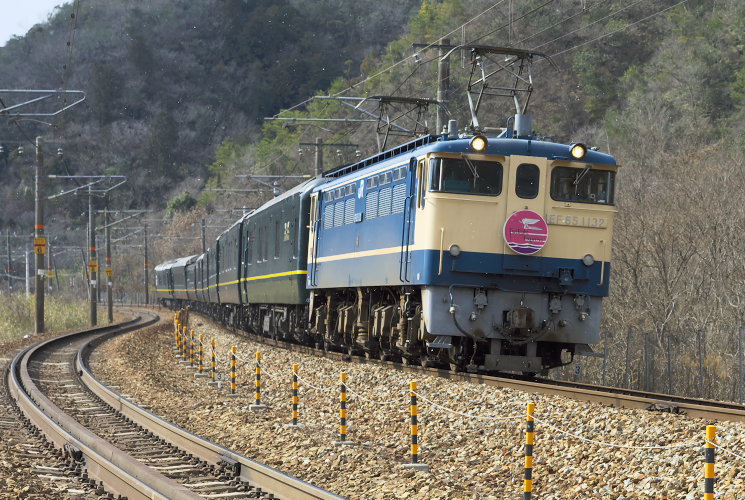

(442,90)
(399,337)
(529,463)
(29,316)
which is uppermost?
(442,90)

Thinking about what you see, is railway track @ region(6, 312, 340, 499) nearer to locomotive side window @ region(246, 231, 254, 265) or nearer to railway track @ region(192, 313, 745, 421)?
railway track @ region(192, 313, 745, 421)

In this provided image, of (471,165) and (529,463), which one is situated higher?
(471,165)

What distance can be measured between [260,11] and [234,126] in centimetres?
1610

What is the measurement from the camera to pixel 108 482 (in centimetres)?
941

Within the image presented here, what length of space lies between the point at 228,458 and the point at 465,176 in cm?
→ 694

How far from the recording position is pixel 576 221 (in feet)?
51.9

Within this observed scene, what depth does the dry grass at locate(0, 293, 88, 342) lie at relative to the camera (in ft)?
135

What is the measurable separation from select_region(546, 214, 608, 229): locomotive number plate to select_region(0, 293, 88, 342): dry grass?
27350mm

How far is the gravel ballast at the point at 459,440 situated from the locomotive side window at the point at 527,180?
10.0 feet

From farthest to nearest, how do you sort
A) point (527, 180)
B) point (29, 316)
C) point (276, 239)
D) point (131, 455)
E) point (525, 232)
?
point (29, 316) → point (276, 239) → point (527, 180) → point (525, 232) → point (131, 455)

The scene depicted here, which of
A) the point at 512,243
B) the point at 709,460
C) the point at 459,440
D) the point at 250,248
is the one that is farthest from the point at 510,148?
the point at 250,248

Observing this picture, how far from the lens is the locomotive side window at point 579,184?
1585 cm

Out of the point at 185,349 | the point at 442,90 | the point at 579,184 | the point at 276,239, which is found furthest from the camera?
the point at 185,349

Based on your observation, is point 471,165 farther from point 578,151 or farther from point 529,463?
point 529,463
